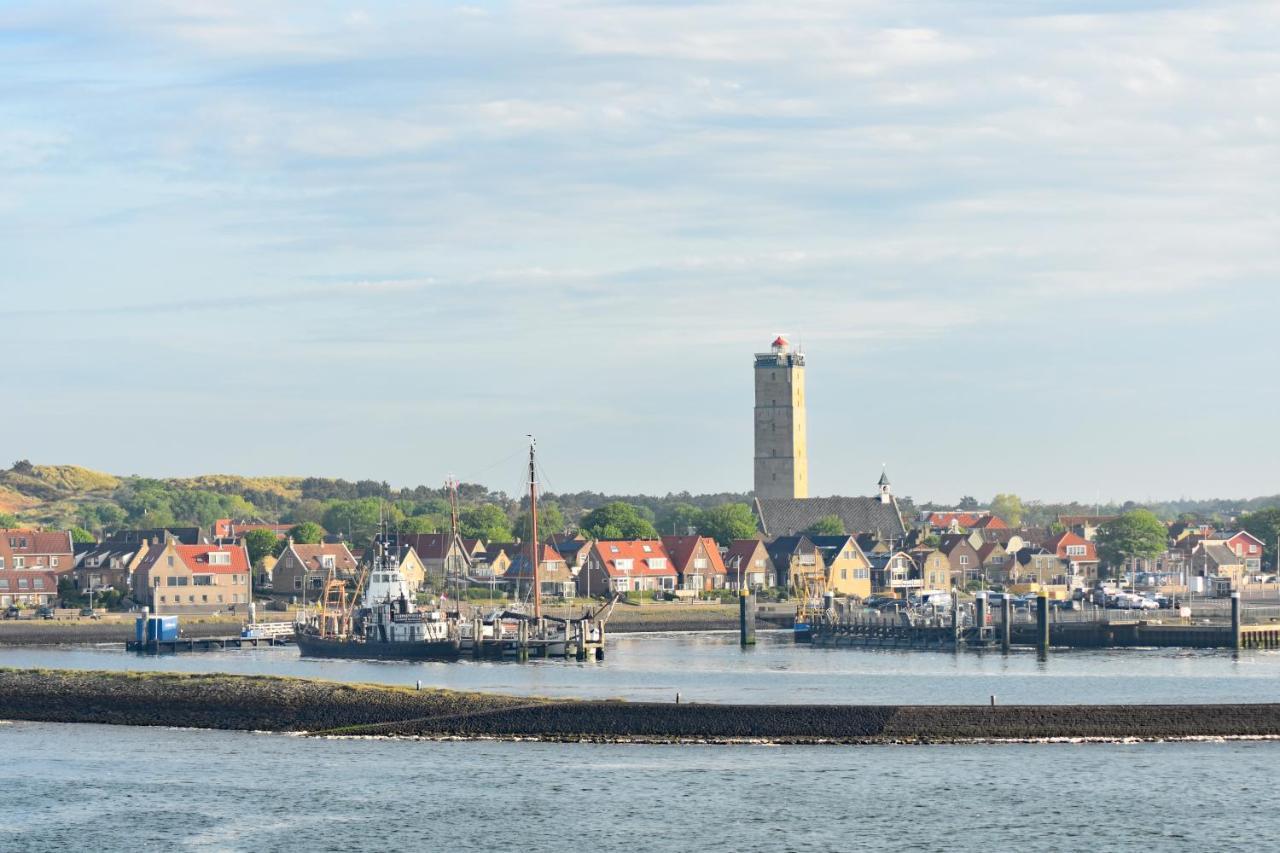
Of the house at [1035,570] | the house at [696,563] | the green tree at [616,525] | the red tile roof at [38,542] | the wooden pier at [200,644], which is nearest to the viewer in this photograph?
the wooden pier at [200,644]

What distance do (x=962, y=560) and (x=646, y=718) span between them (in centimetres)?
12643

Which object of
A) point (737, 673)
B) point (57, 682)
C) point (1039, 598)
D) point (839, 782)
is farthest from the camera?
point (1039, 598)

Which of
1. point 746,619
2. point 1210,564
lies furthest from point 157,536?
point 1210,564

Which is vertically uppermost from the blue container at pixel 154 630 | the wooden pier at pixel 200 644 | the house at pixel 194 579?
the house at pixel 194 579

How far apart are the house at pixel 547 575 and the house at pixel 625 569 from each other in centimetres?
154

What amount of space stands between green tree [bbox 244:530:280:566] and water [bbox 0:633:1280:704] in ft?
155

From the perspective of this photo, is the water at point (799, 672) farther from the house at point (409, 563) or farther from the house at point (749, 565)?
the house at point (749, 565)

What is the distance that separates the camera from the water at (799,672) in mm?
86812

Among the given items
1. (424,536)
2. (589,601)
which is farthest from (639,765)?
(424,536)

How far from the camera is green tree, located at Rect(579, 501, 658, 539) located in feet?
611

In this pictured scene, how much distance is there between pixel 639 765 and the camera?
64.2 metres

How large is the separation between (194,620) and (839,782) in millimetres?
88113

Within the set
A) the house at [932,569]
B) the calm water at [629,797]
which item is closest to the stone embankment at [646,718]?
the calm water at [629,797]

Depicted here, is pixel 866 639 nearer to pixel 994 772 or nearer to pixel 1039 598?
pixel 1039 598
